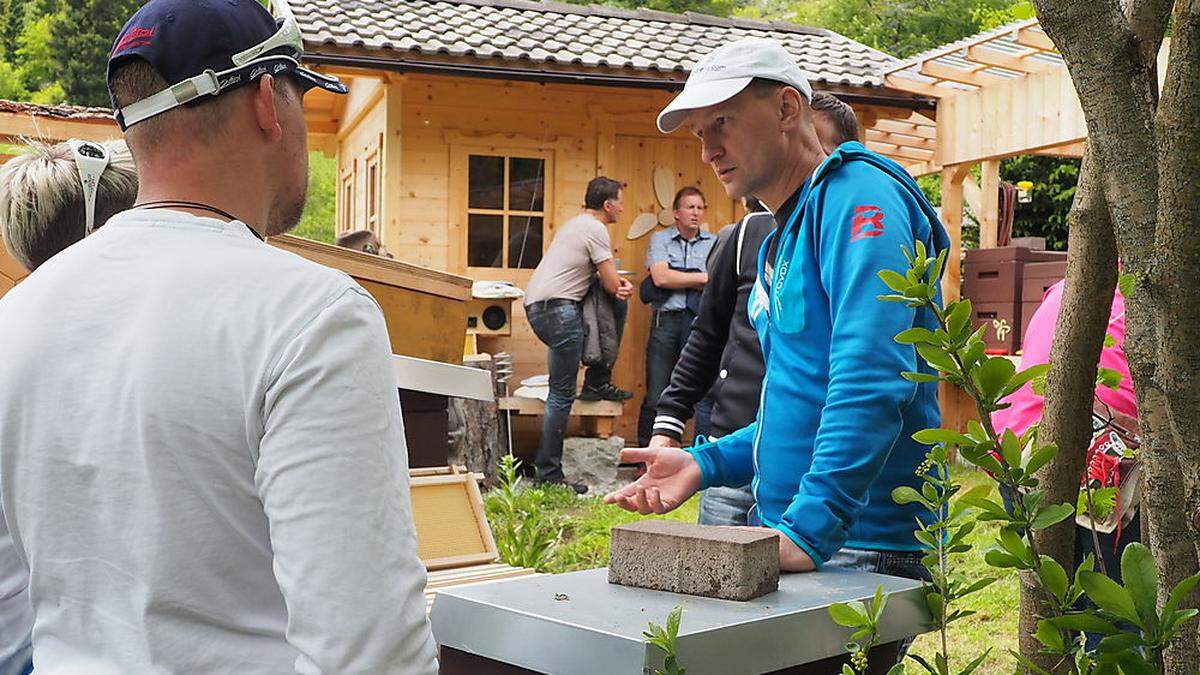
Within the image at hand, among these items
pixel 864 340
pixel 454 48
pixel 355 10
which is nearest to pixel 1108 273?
pixel 864 340

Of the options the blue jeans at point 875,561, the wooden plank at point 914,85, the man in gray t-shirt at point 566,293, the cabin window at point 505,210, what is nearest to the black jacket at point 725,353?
the blue jeans at point 875,561

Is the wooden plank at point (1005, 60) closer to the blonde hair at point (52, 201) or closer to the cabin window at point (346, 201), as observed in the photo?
the cabin window at point (346, 201)

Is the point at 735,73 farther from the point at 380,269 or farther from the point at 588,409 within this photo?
the point at 588,409

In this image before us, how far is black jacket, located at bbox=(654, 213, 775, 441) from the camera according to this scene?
11.7 ft

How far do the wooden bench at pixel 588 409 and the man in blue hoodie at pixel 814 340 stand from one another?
713cm

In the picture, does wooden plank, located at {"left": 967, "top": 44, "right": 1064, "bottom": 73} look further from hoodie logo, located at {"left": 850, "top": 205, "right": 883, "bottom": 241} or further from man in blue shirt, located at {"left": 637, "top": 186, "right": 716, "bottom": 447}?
hoodie logo, located at {"left": 850, "top": 205, "right": 883, "bottom": 241}

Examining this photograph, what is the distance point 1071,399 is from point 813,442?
0.60 meters

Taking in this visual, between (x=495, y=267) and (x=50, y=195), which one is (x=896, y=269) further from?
(x=495, y=267)

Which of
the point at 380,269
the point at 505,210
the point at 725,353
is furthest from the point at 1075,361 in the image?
the point at 505,210

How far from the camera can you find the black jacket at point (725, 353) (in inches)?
140

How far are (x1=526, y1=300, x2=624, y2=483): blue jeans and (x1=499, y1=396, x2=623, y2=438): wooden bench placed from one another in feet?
1.82

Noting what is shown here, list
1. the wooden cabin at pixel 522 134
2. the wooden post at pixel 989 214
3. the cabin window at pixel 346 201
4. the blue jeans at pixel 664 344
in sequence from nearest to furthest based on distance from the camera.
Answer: the blue jeans at pixel 664 344 → the wooden cabin at pixel 522 134 → the wooden post at pixel 989 214 → the cabin window at pixel 346 201

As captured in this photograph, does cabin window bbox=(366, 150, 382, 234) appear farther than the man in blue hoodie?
Yes

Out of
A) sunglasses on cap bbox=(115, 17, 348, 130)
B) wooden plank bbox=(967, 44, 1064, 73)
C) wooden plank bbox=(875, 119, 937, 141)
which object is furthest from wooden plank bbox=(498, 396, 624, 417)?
sunglasses on cap bbox=(115, 17, 348, 130)
